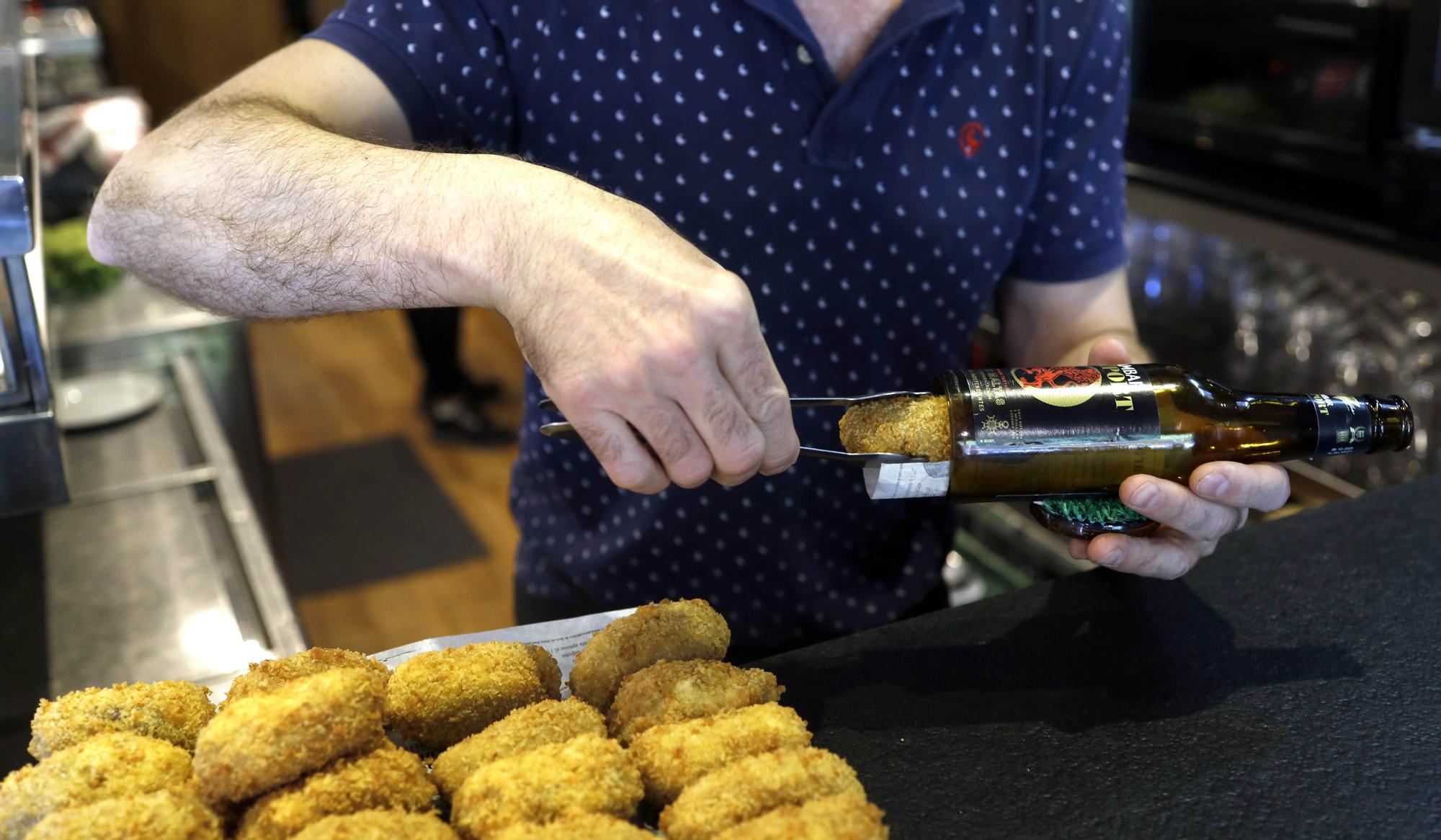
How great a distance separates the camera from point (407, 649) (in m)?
1.07

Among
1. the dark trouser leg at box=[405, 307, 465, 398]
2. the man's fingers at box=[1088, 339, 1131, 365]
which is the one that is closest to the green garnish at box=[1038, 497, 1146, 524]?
the man's fingers at box=[1088, 339, 1131, 365]

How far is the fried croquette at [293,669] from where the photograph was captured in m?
0.90

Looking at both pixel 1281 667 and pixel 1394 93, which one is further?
pixel 1394 93

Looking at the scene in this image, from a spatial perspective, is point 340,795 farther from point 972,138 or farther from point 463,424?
point 463,424

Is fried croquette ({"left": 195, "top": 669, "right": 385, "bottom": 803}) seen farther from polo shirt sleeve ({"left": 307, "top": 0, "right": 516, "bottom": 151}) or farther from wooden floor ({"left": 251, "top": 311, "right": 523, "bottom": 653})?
wooden floor ({"left": 251, "top": 311, "right": 523, "bottom": 653})

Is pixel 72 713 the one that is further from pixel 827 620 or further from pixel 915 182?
pixel 915 182

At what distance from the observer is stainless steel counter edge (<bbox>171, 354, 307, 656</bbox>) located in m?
1.55

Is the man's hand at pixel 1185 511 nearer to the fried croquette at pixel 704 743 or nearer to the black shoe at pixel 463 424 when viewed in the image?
the fried croquette at pixel 704 743

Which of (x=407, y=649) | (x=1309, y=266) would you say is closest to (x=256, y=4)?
(x=1309, y=266)

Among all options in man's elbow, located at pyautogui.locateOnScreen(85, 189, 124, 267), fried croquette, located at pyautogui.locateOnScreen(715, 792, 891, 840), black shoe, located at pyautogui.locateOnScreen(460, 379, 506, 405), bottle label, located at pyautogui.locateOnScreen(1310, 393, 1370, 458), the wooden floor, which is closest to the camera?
fried croquette, located at pyautogui.locateOnScreen(715, 792, 891, 840)

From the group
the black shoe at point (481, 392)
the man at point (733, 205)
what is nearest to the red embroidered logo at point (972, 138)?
the man at point (733, 205)

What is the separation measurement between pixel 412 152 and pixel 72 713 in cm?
53

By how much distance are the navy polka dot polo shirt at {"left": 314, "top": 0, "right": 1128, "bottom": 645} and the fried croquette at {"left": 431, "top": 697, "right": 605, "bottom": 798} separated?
0.57 meters

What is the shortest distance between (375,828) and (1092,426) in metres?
0.62
